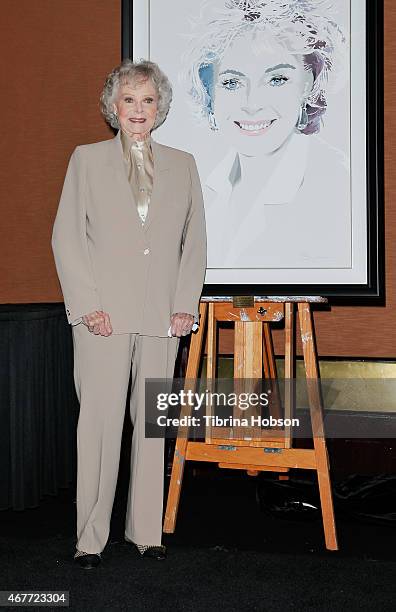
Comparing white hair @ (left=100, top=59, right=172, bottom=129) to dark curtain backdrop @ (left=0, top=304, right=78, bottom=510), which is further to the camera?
dark curtain backdrop @ (left=0, top=304, right=78, bottom=510)

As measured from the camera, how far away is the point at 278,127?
2660 mm

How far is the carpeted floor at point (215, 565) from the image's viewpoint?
1.76 meters

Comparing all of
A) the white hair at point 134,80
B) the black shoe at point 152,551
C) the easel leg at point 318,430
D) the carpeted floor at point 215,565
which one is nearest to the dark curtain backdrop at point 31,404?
the carpeted floor at point 215,565

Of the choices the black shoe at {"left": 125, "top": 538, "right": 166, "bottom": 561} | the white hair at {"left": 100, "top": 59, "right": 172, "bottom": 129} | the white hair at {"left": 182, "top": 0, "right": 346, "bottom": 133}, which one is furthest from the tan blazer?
the white hair at {"left": 182, "top": 0, "right": 346, "bottom": 133}

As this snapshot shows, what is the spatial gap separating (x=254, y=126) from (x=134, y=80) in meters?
0.74

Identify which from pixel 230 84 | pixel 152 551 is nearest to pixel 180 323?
pixel 152 551

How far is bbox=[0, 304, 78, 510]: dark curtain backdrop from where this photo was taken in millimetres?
2432

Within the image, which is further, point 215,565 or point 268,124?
point 268,124

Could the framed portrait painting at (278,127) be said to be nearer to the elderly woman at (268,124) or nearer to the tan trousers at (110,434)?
the elderly woman at (268,124)

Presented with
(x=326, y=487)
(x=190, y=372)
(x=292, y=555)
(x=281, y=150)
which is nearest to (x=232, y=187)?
(x=281, y=150)

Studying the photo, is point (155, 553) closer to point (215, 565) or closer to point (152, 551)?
point (152, 551)

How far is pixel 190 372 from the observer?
227 centimetres

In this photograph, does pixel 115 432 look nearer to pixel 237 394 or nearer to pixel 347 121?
pixel 237 394

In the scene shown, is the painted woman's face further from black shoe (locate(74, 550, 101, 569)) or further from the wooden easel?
black shoe (locate(74, 550, 101, 569))
